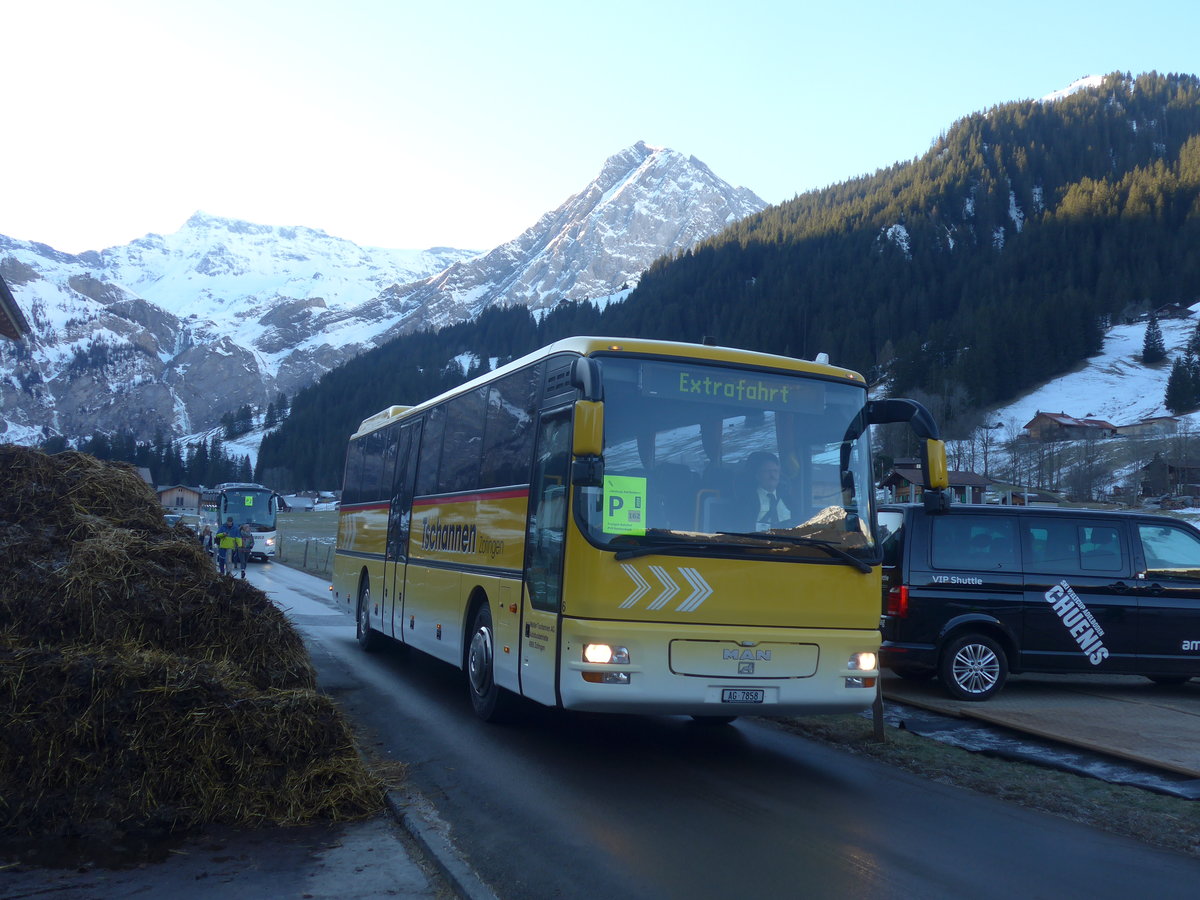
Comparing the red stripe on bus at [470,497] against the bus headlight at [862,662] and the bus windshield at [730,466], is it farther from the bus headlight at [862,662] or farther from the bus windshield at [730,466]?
the bus headlight at [862,662]

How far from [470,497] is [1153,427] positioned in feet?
275

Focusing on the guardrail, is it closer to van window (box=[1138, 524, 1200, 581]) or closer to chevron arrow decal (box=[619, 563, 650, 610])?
van window (box=[1138, 524, 1200, 581])

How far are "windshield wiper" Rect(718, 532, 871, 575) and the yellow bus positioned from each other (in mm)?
10

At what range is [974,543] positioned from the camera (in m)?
11.3

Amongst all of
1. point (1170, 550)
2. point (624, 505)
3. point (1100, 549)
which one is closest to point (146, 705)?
point (624, 505)

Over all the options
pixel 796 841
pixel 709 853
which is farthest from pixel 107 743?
pixel 796 841

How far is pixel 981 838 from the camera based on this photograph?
6.09 meters

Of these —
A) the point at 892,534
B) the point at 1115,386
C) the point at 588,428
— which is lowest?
the point at 892,534

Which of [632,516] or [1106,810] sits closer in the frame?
[1106,810]

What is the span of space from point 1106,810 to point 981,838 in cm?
126

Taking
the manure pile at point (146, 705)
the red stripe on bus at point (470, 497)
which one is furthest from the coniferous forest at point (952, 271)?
the manure pile at point (146, 705)

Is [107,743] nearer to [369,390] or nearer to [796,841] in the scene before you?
[796,841]

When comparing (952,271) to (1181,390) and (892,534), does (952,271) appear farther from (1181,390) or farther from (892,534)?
(892,534)

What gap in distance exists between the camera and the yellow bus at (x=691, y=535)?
23.9ft
